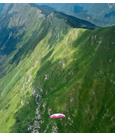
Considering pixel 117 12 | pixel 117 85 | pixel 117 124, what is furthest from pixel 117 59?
pixel 117 124

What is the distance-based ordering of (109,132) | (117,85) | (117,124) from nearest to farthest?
(117,124), (117,85), (109,132)

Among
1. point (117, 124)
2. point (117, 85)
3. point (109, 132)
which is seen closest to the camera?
point (117, 124)

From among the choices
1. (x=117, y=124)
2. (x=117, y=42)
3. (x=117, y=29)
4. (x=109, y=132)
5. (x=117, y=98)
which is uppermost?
(x=117, y=29)

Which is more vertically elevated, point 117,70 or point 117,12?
point 117,12

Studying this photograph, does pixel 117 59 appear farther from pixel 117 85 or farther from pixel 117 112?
pixel 117 112

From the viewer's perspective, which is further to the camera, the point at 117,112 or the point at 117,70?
the point at 117,70

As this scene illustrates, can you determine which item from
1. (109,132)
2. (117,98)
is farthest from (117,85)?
(109,132)

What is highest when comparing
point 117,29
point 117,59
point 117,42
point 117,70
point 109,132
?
point 117,29

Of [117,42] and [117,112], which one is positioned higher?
[117,42]

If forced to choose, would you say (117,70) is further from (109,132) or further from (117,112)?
(109,132)
